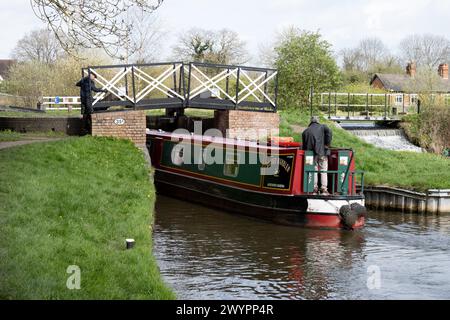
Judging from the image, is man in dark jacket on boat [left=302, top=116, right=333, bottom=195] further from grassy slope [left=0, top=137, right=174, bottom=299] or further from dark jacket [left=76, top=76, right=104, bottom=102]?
dark jacket [left=76, top=76, right=104, bottom=102]

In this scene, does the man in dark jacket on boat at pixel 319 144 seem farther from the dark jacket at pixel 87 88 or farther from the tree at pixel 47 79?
the tree at pixel 47 79

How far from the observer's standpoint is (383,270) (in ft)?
38.7

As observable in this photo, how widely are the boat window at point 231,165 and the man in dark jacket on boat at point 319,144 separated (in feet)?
7.63

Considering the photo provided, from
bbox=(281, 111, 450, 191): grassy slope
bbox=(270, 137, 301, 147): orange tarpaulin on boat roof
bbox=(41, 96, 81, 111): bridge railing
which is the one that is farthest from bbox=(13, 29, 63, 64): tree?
bbox=(270, 137, 301, 147): orange tarpaulin on boat roof

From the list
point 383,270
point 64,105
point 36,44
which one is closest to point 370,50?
point 36,44

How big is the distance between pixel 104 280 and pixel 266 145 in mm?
9849

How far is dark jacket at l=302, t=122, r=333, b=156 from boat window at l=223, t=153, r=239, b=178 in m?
2.45

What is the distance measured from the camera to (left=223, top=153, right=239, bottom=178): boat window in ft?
58.4

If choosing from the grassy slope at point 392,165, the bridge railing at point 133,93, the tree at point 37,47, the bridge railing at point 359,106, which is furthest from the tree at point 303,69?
the tree at point 37,47

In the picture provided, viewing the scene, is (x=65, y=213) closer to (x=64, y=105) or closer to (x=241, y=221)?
(x=241, y=221)

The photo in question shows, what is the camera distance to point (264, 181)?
16797mm

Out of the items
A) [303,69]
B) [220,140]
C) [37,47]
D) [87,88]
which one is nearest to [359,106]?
[303,69]

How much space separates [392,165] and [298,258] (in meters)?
10.1

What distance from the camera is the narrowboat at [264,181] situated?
1552 cm
